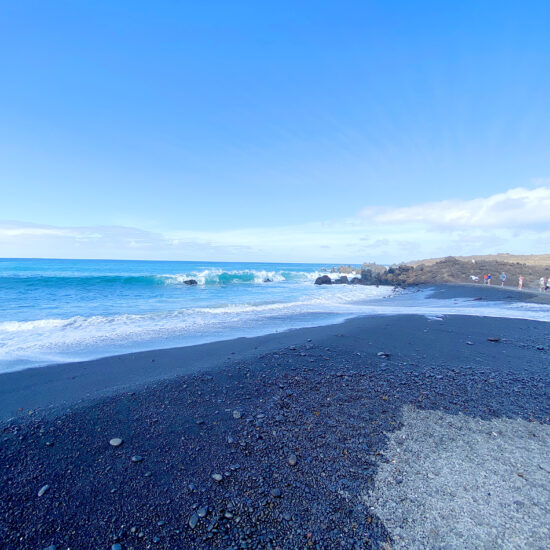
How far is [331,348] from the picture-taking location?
24.8 ft

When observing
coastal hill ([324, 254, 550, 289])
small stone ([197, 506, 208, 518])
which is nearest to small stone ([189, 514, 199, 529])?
small stone ([197, 506, 208, 518])

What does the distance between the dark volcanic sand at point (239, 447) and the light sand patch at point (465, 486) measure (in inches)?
7.5

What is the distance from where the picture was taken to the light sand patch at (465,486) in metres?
2.43

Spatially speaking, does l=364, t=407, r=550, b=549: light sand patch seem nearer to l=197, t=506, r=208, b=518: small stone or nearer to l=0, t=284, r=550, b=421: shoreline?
l=197, t=506, r=208, b=518: small stone

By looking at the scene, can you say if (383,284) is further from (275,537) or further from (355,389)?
(275,537)

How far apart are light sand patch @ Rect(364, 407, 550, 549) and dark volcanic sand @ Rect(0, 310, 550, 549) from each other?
19 cm

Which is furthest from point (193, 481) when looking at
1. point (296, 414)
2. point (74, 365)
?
point (74, 365)

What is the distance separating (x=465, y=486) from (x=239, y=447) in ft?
7.81

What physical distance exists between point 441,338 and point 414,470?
665cm

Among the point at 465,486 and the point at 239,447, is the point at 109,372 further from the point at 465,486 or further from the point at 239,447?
the point at 465,486

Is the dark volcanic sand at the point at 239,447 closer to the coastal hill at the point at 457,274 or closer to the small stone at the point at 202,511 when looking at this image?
the small stone at the point at 202,511

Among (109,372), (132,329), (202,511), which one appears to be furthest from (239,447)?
(132,329)

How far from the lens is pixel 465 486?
2924mm

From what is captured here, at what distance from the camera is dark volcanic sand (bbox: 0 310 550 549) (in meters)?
2.45
